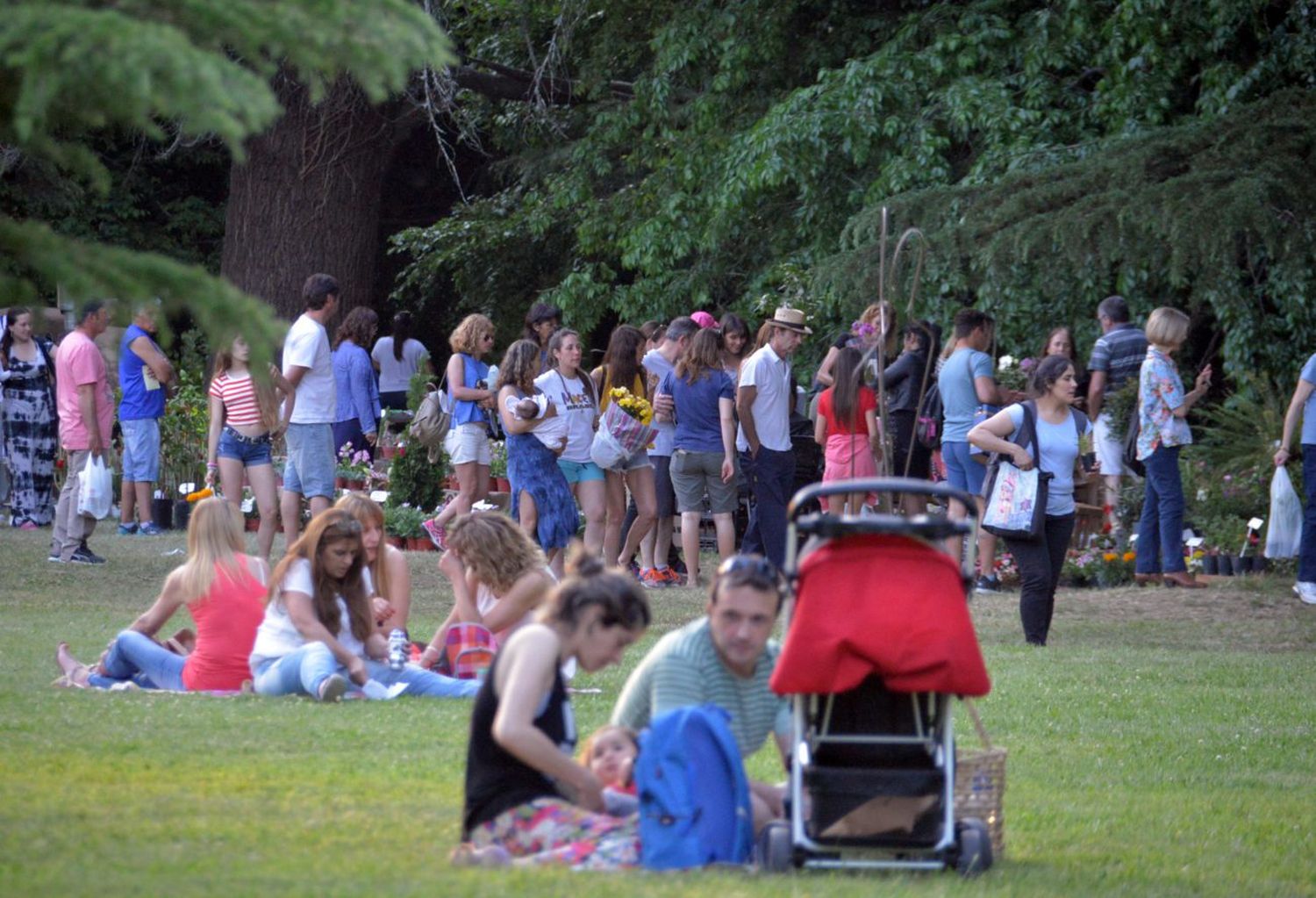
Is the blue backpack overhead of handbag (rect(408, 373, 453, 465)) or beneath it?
beneath

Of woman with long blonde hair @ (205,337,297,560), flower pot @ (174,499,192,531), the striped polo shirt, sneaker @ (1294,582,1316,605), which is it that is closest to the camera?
the striped polo shirt

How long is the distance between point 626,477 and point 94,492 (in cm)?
422

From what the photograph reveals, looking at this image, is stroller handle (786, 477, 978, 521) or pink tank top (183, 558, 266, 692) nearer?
stroller handle (786, 477, 978, 521)

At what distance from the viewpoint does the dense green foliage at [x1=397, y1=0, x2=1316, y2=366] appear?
1675 centimetres

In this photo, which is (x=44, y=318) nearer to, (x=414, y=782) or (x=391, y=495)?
(x=414, y=782)

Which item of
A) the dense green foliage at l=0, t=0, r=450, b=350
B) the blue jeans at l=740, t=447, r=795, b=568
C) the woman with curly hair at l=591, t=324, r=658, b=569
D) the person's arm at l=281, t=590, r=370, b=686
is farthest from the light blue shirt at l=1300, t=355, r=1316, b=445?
the dense green foliage at l=0, t=0, r=450, b=350

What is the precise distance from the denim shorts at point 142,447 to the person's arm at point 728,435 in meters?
6.39

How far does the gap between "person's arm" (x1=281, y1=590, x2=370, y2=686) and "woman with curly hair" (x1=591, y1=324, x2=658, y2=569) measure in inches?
224

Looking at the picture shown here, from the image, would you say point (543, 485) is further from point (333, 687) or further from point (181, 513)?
point (181, 513)

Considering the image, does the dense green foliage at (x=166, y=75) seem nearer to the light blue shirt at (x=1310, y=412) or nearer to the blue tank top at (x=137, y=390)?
the light blue shirt at (x=1310, y=412)

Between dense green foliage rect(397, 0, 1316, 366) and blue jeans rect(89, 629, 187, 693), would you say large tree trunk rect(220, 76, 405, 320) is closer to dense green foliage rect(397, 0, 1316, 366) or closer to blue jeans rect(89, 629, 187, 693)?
dense green foliage rect(397, 0, 1316, 366)

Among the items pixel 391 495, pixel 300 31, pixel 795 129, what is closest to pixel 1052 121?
pixel 795 129

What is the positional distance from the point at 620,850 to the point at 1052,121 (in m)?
15.6

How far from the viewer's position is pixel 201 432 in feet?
67.7
